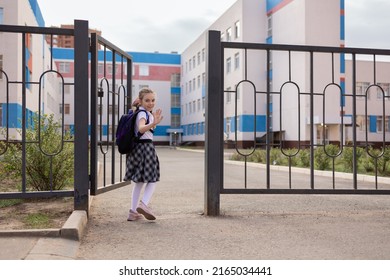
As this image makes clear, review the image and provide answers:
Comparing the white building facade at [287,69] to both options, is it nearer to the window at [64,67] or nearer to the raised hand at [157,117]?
the window at [64,67]

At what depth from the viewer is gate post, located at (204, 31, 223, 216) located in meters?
5.27

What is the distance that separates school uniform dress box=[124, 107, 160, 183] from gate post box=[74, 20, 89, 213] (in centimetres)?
48

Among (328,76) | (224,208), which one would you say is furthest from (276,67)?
(224,208)

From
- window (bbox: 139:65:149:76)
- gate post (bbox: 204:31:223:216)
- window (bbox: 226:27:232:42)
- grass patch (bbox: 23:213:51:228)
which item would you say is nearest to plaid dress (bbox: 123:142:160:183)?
gate post (bbox: 204:31:223:216)

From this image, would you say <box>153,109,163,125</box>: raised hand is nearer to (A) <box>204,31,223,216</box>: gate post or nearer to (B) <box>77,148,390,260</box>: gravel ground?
(A) <box>204,31,223,216</box>: gate post

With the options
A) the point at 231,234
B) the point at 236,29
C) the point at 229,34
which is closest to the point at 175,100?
the point at 229,34

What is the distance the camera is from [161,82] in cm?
5853

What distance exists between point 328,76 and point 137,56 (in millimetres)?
30932

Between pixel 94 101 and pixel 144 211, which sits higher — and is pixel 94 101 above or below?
above

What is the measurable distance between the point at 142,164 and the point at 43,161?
1788 mm

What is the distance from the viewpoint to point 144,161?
4.88 meters

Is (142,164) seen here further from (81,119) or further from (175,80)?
(175,80)

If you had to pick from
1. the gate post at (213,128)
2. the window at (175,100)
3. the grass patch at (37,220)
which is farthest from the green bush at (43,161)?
the window at (175,100)

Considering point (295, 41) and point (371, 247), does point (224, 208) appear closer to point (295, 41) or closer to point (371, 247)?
point (371, 247)
